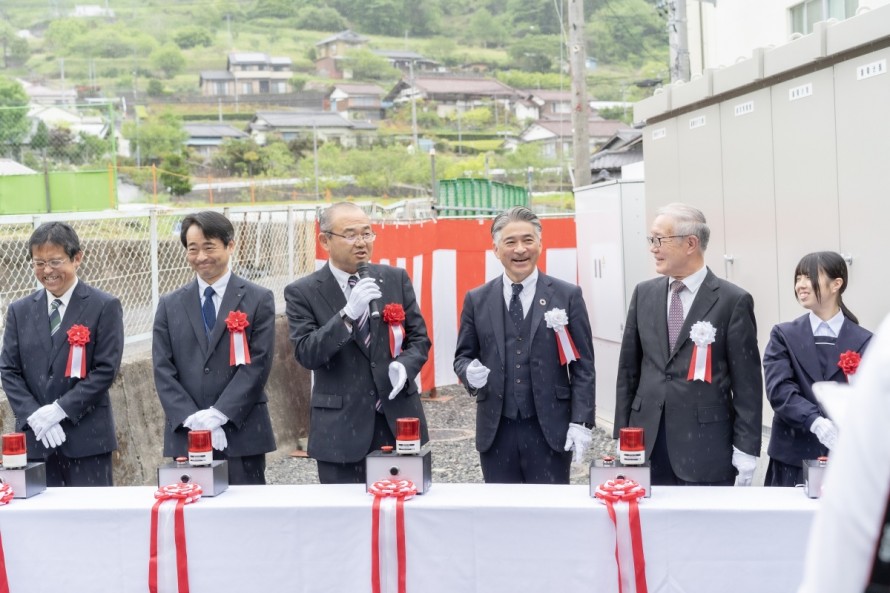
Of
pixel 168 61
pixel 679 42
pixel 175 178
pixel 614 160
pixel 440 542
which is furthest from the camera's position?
pixel 168 61

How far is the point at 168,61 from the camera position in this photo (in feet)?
353

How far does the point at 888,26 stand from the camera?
479 centimetres

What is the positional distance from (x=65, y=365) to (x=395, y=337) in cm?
144

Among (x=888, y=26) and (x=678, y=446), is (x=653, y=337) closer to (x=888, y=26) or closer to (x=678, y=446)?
(x=678, y=446)

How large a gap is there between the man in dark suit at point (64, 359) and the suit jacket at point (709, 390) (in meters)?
2.32

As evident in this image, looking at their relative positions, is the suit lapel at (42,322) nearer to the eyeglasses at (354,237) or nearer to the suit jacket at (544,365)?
the eyeglasses at (354,237)

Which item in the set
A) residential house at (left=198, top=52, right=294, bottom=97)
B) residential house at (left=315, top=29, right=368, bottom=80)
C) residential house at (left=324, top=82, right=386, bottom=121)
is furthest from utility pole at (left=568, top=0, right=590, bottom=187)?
residential house at (left=315, top=29, right=368, bottom=80)

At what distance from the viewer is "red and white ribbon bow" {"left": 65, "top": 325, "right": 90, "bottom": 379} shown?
14.4 ft

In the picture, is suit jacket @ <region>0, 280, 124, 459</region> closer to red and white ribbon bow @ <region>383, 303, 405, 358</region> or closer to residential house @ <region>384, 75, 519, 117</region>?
red and white ribbon bow @ <region>383, 303, 405, 358</region>

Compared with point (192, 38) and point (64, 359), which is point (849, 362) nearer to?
point (64, 359)

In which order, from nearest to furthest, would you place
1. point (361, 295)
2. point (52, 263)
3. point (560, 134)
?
point (361, 295) → point (52, 263) → point (560, 134)

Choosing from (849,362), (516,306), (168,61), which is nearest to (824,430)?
(849,362)

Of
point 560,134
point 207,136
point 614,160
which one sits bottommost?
point 614,160

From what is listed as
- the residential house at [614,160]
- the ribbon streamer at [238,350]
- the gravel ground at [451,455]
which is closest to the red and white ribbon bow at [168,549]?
the ribbon streamer at [238,350]
